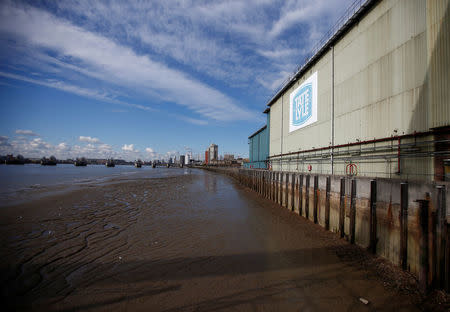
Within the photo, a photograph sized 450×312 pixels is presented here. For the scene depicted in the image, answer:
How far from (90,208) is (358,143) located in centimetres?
1674

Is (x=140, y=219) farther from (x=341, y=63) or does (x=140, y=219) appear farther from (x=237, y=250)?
(x=341, y=63)

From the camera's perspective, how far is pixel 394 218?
18.0 ft

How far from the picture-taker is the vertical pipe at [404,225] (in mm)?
5117

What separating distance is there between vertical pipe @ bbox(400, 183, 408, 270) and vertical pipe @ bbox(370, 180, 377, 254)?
2.96 feet

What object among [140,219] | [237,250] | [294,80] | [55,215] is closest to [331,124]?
[294,80]

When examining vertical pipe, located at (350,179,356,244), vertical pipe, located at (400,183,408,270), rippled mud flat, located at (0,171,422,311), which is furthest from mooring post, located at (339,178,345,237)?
vertical pipe, located at (400,183,408,270)

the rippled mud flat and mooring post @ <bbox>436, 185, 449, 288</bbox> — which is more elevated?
mooring post @ <bbox>436, 185, 449, 288</bbox>

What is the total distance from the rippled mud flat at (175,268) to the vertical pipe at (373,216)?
3.77 feet

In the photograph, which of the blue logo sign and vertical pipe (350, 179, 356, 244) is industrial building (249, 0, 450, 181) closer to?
the blue logo sign

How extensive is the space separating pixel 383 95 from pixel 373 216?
7.05m

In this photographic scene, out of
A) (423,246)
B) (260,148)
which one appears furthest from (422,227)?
(260,148)

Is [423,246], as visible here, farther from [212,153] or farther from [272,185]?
[212,153]

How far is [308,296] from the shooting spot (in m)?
4.49

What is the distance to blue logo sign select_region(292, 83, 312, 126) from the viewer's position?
17.8 metres
